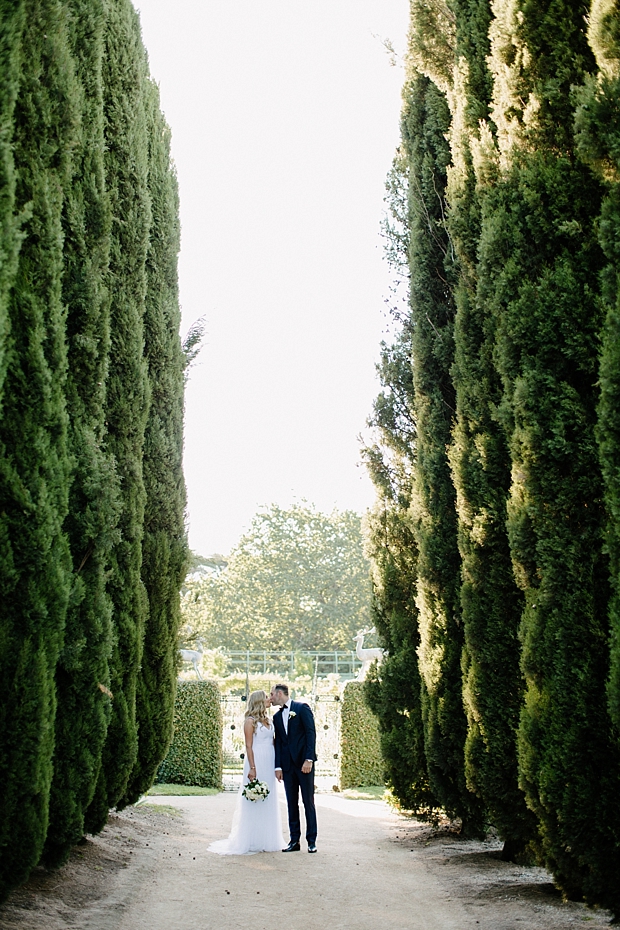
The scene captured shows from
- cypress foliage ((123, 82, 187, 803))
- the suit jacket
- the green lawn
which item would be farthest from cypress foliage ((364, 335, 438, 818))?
the green lawn

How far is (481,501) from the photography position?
7.15 m

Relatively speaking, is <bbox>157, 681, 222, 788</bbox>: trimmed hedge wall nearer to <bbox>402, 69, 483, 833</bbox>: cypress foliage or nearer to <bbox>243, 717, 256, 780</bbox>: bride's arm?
<bbox>243, 717, 256, 780</bbox>: bride's arm

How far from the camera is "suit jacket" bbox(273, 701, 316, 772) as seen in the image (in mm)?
8484

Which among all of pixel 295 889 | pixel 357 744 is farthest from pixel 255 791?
pixel 357 744

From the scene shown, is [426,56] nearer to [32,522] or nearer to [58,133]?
[58,133]

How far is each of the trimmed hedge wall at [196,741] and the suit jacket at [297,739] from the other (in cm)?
694

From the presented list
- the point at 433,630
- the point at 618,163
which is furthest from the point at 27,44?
the point at 433,630

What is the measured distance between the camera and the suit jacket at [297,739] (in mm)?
8484

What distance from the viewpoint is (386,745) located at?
9.97 meters

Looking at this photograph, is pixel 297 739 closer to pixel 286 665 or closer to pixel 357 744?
pixel 357 744

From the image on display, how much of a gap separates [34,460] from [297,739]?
15.8ft

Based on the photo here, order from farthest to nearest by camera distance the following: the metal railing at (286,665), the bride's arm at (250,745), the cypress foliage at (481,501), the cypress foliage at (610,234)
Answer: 1. the metal railing at (286,665)
2. the bride's arm at (250,745)
3. the cypress foliage at (481,501)
4. the cypress foliage at (610,234)

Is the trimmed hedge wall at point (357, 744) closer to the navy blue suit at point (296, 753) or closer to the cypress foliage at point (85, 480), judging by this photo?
the navy blue suit at point (296, 753)

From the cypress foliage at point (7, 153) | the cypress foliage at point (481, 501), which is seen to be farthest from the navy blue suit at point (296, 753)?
the cypress foliage at point (7, 153)
